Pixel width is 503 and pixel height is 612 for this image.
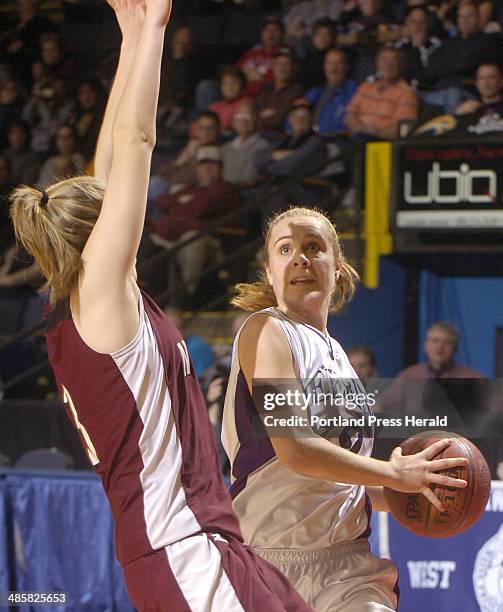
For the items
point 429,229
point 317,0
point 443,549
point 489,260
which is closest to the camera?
point 443,549

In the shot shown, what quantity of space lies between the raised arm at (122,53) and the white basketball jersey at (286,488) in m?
0.60

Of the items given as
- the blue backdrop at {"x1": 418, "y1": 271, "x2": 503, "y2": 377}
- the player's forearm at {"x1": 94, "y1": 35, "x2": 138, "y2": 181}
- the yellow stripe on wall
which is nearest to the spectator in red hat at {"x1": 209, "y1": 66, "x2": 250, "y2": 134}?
the yellow stripe on wall

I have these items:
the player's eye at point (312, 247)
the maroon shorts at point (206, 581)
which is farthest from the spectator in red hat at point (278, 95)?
the maroon shorts at point (206, 581)

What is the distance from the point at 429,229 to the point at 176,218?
2093mm

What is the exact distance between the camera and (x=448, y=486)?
2.81 m

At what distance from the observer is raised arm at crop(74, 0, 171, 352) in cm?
218

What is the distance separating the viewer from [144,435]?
91.3 inches

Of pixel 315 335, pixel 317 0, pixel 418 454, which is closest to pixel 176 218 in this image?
pixel 317 0

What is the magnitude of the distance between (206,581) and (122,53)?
4.57 ft

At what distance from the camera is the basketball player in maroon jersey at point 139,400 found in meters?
Result: 2.25

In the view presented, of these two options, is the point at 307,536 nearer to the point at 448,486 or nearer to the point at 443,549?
the point at 448,486

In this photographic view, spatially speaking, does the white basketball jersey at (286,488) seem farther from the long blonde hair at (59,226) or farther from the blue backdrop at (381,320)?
the blue backdrop at (381,320)

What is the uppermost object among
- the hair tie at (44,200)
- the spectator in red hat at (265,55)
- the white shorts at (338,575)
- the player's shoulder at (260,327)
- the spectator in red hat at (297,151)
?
the spectator in red hat at (265,55)

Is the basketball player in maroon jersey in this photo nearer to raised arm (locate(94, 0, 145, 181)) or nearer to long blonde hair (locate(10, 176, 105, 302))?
long blonde hair (locate(10, 176, 105, 302))
